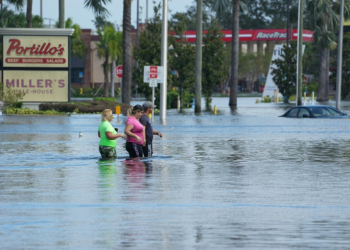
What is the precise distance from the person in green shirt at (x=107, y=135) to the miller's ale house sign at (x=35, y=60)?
2885 cm

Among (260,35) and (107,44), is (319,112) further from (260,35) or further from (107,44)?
(260,35)

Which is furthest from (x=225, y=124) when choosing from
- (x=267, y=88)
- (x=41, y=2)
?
(x=41, y=2)

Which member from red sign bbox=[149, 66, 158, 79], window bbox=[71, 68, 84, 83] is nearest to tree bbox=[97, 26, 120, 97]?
window bbox=[71, 68, 84, 83]

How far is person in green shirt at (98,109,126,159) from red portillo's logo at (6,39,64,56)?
29028 millimetres

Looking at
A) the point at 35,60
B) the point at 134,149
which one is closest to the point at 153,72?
the point at 35,60

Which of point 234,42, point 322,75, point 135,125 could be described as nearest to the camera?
point 135,125

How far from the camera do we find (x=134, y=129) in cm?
1844

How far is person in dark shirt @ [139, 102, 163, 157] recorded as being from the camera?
19.2 m

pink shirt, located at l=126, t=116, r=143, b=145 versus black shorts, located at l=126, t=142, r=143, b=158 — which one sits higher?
pink shirt, located at l=126, t=116, r=143, b=145

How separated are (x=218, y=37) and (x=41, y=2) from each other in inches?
1107

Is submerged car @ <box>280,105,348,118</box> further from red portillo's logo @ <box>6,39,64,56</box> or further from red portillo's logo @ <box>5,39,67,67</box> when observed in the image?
red portillo's logo @ <box>6,39,64,56</box>

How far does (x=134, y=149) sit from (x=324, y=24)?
67775 mm

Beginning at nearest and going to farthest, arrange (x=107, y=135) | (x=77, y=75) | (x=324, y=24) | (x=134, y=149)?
(x=107, y=135)
(x=134, y=149)
(x=324, y=24)
(x=77, y=75)

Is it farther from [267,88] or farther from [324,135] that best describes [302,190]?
[267,88]
